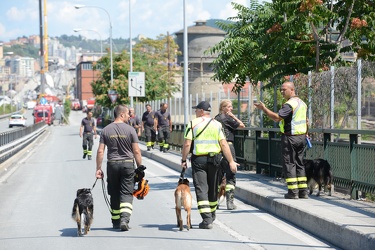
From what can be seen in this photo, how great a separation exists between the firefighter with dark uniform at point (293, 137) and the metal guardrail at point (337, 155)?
2.78ft

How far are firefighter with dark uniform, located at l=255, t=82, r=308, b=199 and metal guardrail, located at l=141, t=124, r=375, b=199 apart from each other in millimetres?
848

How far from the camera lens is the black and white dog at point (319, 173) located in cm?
1466

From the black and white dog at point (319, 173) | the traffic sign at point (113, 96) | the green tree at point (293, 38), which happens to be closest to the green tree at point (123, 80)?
the traffic sign at point (113, 96)

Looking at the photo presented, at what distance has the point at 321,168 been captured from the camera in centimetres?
1472

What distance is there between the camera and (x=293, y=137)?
14.1m

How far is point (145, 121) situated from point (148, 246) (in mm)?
24588

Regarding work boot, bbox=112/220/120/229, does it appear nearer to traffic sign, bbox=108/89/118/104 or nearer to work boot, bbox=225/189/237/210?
work boot, bbox=225/189/237/210

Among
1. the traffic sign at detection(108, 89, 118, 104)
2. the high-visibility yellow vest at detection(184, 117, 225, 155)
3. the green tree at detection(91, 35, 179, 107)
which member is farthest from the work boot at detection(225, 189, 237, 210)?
the green tree at detection(91, 35, 179, 107)

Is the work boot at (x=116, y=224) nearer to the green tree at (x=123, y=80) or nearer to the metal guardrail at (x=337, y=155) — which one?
the metal guardrail at (x=337, y=155)

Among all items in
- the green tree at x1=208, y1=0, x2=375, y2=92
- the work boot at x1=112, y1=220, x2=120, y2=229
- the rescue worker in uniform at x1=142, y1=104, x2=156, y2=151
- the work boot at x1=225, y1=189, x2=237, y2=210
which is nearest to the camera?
the work boot at x1=112, y1=220, x2=120, y2=229

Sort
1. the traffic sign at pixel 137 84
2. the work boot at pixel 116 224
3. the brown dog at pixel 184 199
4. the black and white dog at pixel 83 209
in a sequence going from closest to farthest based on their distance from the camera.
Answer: the black and white dog at pixel 83 209 → the brown dog at pixel 184 199 → the work boot at pixel 116 224 → the traffic sign at pixel 137 84

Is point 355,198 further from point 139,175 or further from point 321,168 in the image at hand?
point 139,175

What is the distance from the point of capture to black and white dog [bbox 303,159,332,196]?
14.7 m

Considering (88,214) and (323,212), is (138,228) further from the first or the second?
(323,212)
